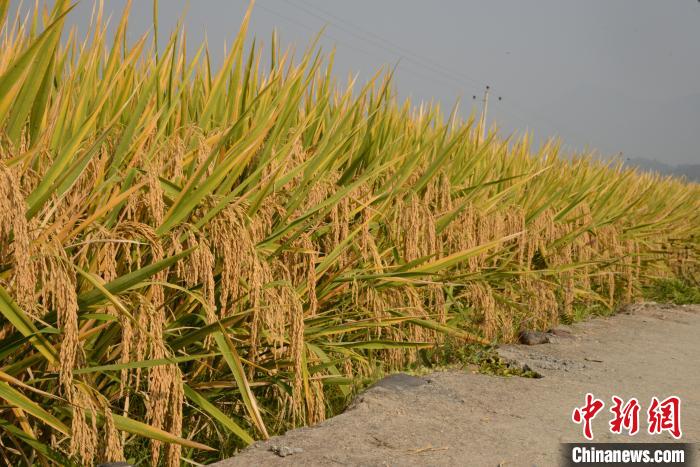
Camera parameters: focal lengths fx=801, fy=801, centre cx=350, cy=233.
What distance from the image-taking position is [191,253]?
263 cm

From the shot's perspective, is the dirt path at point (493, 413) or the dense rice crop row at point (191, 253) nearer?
the dense rice crop row at point (191, 253)

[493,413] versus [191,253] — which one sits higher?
[191,253]

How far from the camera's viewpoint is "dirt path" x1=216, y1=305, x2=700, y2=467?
9.96ft

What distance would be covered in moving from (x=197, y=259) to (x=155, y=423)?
54cm

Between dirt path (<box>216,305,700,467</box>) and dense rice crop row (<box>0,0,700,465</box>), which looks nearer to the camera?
dense rice crop row (<box>0,0,700,465</box>)

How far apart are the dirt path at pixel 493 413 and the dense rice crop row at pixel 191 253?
0.70 feet

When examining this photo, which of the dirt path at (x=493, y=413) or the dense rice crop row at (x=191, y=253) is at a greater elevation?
the dense rice crop row at (x=191, y=253)

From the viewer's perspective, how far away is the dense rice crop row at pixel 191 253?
2.52m

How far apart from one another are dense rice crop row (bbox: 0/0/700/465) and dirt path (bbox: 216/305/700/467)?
0.21m

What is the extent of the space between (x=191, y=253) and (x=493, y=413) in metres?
1.78

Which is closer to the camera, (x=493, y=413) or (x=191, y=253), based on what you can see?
(x=191, y=253)

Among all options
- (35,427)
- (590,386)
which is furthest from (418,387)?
(35,427)

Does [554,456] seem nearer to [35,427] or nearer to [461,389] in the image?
[461,389]

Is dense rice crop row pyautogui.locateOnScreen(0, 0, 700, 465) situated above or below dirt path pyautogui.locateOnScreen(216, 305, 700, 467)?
above
